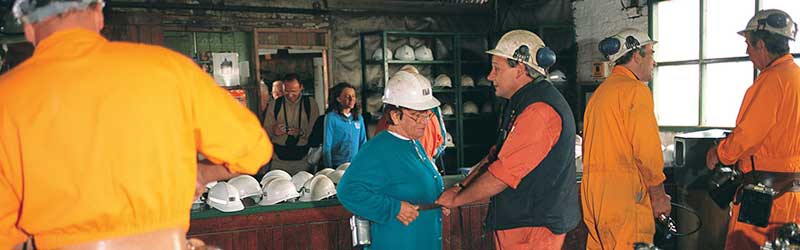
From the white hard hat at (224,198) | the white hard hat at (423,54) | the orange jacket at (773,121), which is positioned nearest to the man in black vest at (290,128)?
the white hard hat at (423,54)

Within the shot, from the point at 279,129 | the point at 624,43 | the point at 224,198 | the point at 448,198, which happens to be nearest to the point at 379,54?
the point at 279,129

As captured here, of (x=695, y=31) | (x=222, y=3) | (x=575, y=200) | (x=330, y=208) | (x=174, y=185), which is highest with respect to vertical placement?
(x=222, y=3)

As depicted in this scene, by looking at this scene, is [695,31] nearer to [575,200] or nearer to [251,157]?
[575,200]

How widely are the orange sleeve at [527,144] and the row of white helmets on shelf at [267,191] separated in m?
1.77

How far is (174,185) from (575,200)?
1934 mm

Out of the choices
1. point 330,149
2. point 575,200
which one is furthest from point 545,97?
point 330,149

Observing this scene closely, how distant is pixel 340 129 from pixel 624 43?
10.5 ft

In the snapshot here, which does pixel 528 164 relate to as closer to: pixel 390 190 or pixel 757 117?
Answer: pixel 390 190

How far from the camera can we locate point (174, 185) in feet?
5.37

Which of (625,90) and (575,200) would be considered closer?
(575,200)

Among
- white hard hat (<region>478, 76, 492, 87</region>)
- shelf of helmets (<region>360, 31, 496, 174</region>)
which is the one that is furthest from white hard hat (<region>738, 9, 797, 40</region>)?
white hard hat (<region>478, 76, 492, 87</region>)

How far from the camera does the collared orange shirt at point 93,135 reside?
149 centimetres

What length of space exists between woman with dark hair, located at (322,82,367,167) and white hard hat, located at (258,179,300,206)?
1.87 metres

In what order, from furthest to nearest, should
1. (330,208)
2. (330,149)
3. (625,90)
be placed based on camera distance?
(330,149)
(330,208)
(625,90)
